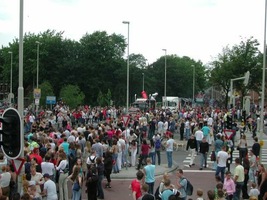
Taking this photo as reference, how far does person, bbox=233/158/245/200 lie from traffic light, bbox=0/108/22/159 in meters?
8.26

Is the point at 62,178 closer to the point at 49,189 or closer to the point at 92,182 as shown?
the point at 92,182

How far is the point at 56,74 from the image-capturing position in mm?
75250

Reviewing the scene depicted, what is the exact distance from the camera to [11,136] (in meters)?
9.02

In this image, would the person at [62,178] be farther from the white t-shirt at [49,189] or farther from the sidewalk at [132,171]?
the sidewalk at [132,171]

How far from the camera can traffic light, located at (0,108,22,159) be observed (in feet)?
29.5

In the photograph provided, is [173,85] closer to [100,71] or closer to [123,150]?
[100,71]

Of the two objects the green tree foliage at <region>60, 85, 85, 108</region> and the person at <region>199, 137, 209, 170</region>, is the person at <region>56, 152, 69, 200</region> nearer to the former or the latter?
the person at <region>199, 137, 209, 170</region>

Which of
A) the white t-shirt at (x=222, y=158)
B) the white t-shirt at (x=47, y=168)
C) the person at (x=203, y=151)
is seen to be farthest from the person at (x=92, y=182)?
the person at (x=203, y=151)

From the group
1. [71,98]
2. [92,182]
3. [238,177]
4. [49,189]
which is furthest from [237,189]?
[71,98]

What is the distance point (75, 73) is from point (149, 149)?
2233 inches

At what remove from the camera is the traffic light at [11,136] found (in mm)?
8984

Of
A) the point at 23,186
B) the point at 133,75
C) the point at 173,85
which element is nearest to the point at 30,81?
the point at 133,75

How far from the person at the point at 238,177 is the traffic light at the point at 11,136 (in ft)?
27.1

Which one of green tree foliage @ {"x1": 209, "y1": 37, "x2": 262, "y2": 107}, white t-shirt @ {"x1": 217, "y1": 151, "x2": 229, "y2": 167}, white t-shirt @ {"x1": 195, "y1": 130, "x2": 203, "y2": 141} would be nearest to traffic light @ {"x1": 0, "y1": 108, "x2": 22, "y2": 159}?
white t-shirt @ {"x1": 217, "y1": 151, "x2": 229, "y2": 167}
